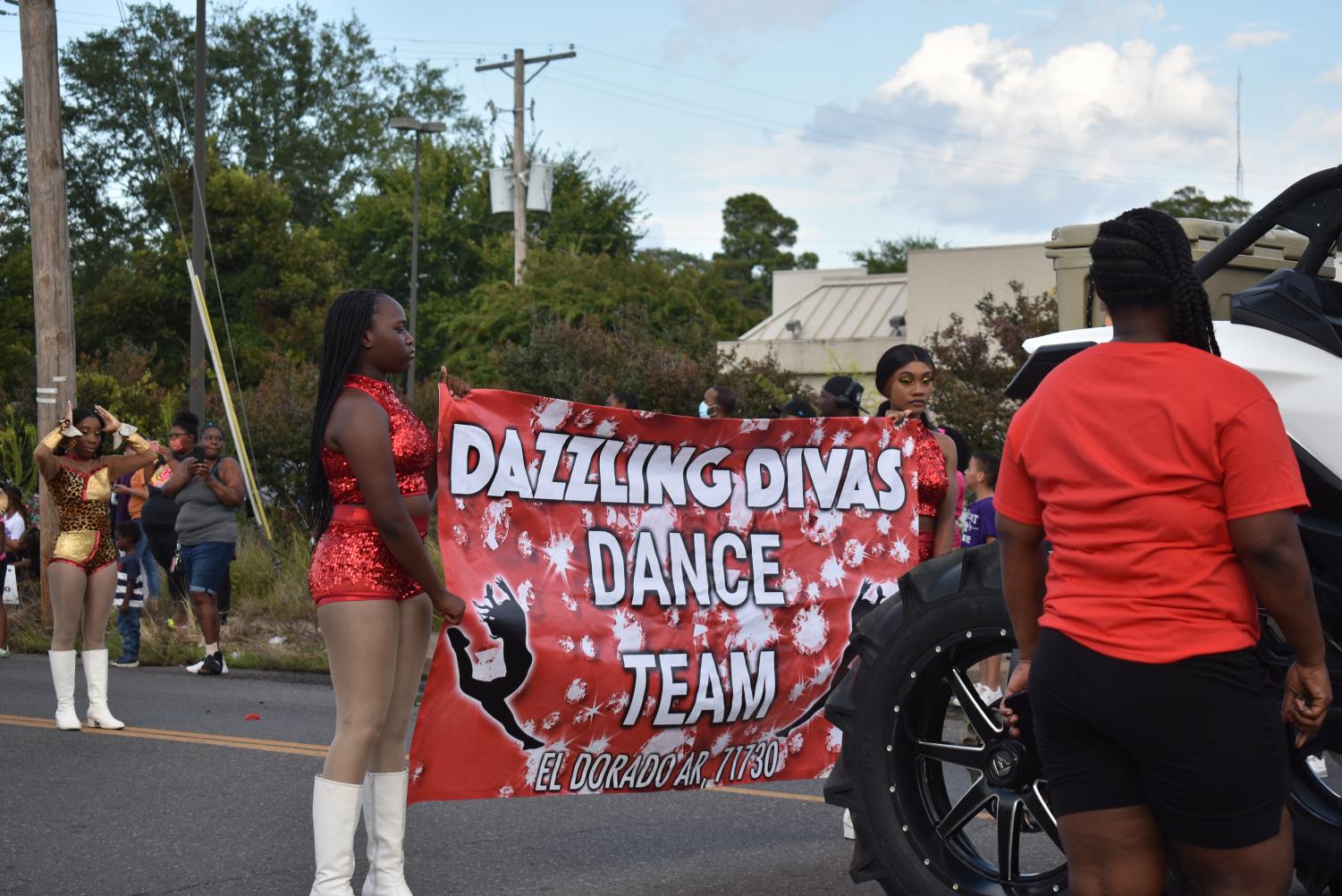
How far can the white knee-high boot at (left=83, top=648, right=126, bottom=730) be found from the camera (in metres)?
9.26

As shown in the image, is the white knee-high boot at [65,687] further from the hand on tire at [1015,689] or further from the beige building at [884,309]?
the beige building at [884,309]

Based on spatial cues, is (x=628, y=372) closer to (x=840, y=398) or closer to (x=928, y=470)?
(x=840, y=398)

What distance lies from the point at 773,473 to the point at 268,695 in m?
5.85

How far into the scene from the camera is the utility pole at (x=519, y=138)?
130 feet

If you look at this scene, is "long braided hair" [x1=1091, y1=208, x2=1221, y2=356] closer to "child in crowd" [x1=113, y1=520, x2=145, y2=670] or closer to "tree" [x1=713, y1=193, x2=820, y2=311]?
"child in crowd" [x1=113, y1=520, x2=145, y2=670]

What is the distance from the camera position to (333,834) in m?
4.79

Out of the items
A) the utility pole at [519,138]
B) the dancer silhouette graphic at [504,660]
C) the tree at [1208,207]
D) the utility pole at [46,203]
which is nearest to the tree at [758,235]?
the tree at [1208,207]

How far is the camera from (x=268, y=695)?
10.8 metres

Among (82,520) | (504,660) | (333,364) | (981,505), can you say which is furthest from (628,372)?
(333,364)

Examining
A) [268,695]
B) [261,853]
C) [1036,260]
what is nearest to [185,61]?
[1036,260]

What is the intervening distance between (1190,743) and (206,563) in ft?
33.5

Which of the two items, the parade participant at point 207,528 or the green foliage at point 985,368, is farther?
the green foliage at point 985,368

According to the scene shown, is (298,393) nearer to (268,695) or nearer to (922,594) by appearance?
(268,695)

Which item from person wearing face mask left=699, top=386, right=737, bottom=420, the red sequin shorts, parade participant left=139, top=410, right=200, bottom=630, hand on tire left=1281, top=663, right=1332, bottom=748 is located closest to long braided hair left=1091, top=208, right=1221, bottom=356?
hand on tire left=1281, top=663, right=1332, bottom=748
